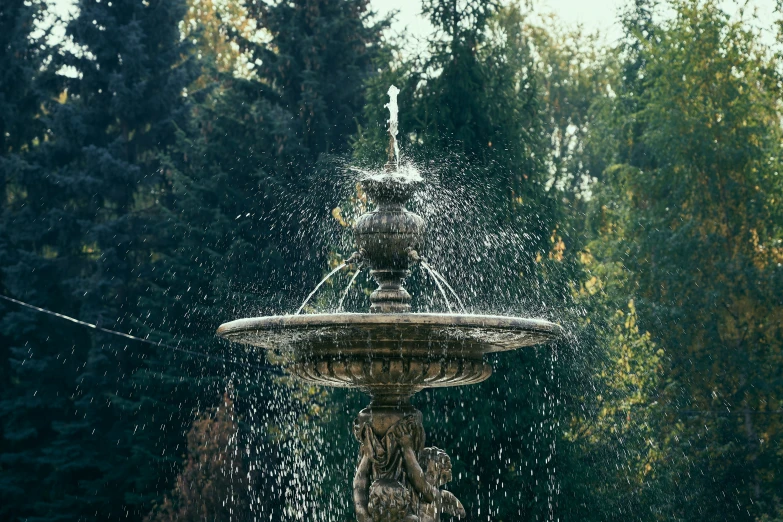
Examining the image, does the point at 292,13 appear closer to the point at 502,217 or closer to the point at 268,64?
the point at 268,64

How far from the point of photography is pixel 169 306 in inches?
983

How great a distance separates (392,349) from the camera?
827 cm

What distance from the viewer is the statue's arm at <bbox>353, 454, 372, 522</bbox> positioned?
848 cm

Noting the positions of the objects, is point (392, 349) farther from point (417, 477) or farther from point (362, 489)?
point (362, 489)

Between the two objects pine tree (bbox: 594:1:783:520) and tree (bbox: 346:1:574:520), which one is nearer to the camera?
tree (bbox: 346:1:574:520)

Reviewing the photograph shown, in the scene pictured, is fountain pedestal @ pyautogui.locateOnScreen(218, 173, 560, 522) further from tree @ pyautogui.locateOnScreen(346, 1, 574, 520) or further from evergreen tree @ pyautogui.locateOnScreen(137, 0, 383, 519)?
evergreen tree @ pyautogui.locateOnScreen(137, 0, 383, 519)

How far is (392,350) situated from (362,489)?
107 centimetres

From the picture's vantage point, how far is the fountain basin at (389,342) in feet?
26.0

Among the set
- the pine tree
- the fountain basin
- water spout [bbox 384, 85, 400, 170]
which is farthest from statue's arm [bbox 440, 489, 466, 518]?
the pine tree

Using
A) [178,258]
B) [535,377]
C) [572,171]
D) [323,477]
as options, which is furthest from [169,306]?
[572,171]

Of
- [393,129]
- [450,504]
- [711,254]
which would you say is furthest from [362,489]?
[711,254]

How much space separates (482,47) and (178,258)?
8841 mm

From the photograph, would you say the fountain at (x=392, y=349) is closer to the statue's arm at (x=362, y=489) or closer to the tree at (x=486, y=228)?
the statue's arm at (x=362, y=489)

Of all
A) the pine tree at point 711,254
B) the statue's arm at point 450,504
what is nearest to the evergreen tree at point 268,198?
the pine tree at point 711,254
